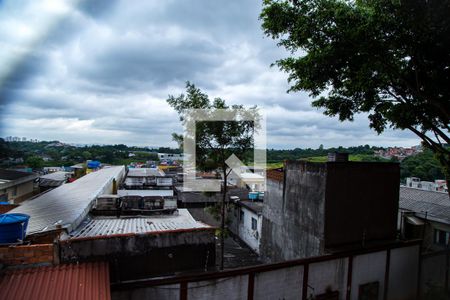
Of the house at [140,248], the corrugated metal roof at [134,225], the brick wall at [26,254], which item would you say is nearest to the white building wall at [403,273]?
the house at [140,248]

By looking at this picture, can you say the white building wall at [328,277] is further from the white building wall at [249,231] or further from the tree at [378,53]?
the white building wall at [249,231]

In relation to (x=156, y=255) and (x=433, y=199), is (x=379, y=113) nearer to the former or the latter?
(x=156, y=255)

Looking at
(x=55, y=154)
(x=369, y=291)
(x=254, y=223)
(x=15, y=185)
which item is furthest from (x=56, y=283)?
(x=15, y=185)

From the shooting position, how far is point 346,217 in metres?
7.88

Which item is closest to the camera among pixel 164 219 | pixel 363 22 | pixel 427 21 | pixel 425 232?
pixel 427 21

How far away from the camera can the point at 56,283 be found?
394 cm

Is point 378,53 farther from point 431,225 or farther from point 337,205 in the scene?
point 431,225

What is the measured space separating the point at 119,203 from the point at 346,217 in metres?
7.14

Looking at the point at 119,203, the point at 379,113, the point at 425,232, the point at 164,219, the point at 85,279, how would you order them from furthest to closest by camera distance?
the point at 425,232 < the point at 119,203 < the point at 164,219 < the point at 379,113 < the point at 85,279

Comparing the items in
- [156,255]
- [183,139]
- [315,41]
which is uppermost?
[315,41]

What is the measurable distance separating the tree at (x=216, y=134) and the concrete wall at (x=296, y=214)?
2115 millimetres

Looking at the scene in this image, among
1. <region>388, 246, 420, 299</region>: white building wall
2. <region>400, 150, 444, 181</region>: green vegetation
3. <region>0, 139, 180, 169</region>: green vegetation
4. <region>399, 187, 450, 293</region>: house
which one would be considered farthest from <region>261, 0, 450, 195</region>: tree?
<region>400, 150, 444, 181</region>: green vegetation

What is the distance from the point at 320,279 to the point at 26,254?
6458 mm

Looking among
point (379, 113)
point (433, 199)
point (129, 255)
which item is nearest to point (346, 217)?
point (379, 113)
